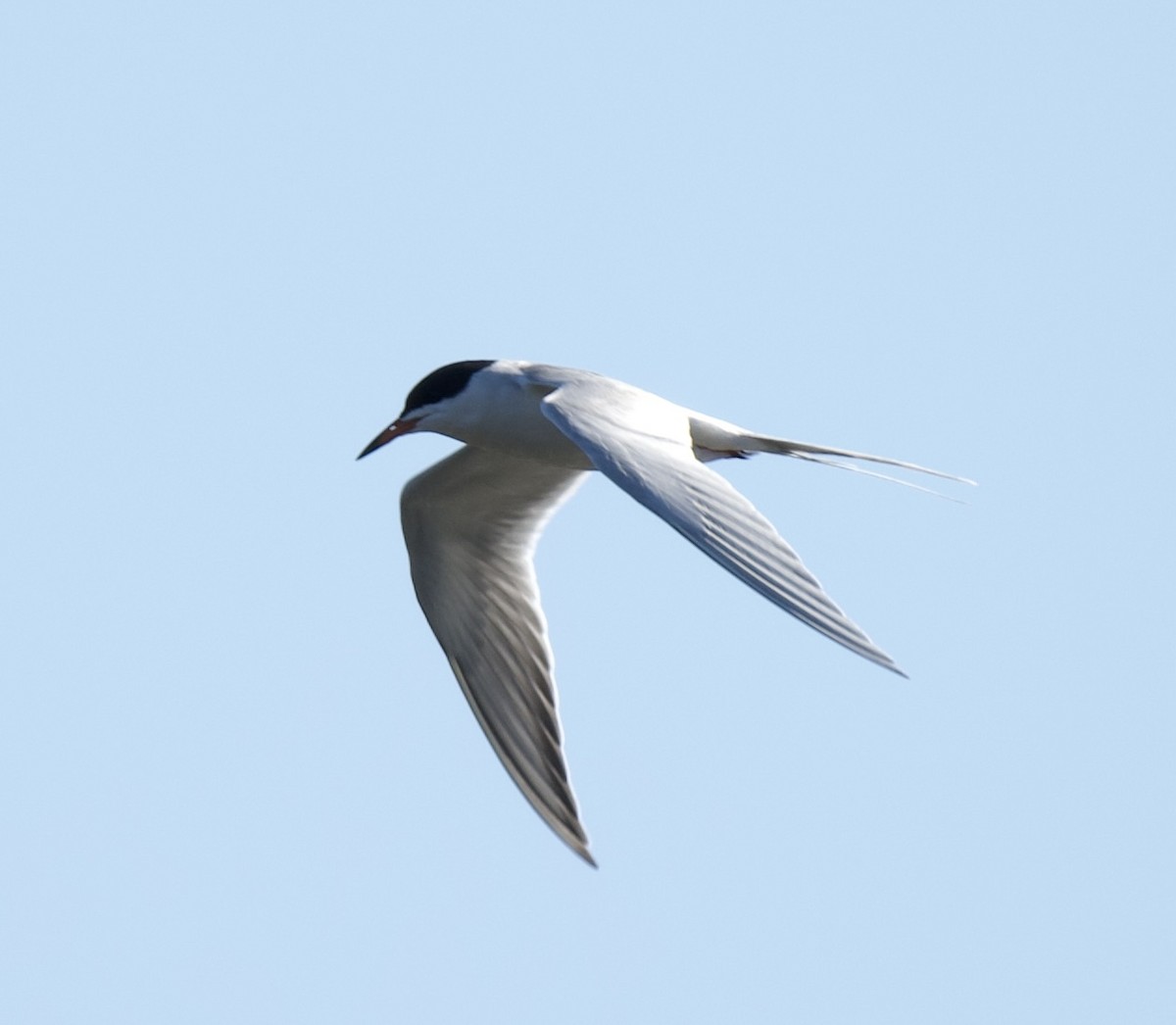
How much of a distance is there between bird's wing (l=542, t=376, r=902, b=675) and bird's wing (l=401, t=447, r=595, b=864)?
5.38 feet

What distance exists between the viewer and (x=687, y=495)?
7023 millimetres

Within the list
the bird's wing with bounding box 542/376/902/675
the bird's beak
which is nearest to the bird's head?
the bird's beak

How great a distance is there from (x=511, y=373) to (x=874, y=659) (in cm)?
395

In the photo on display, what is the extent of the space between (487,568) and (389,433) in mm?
919

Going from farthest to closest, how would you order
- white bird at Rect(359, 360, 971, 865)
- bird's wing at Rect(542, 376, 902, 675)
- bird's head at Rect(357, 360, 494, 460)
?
bird's head at Rect(357, 360, 494, 460), white bird at Rect(359, 360, 971, 865), bird's wing at Rect(542, 376, 902, 675)

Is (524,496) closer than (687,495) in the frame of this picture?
No

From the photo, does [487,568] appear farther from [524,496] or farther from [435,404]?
[435,404]

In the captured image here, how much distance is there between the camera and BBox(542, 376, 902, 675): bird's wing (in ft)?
20.6

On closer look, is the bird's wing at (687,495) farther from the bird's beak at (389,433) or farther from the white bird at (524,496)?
the bird's beak at (389,433)

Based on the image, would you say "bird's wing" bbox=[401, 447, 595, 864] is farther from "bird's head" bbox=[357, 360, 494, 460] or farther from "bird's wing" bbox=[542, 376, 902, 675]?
"bird's wing" bbox=[542, 376, 902, 675]

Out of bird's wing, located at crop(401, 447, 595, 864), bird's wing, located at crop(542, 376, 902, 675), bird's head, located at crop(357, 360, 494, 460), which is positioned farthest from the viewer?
bird's wing, located at crop(401, 447, 595, 864)

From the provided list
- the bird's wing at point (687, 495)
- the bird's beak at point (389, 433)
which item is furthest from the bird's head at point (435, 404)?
the bird's wing at point (687, 495)

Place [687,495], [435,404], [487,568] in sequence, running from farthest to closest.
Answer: [487,568] < [435,404] < [687,495]

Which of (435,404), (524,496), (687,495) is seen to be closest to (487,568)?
(524,496)
